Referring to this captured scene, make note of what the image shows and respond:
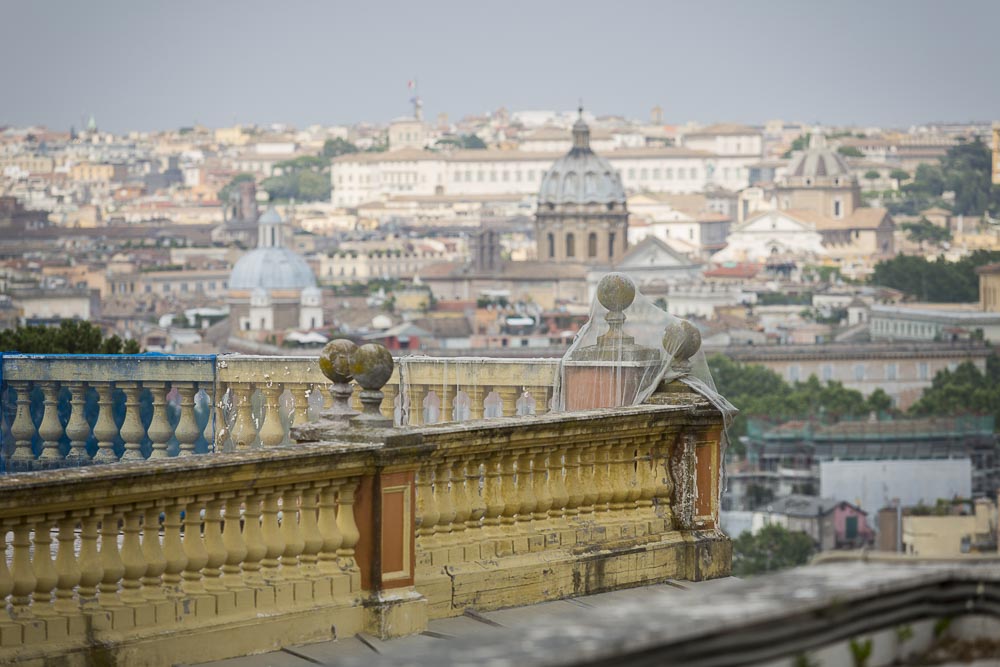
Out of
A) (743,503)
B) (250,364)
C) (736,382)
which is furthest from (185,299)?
(250,364)

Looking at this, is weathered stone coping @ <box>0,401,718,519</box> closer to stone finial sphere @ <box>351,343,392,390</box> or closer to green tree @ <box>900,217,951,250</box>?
stone finial sphere @ <box>351,343,392,390</box>

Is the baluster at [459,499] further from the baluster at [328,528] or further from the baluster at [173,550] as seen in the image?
the baluster at [173,550]

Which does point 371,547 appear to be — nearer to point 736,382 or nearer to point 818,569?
point 818,569

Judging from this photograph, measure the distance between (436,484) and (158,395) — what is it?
2832 mm

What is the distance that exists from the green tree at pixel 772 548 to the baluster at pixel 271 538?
65040mm

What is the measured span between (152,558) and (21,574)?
1.32 ft

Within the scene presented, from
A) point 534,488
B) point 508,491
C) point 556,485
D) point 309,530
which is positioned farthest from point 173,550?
point 556,485

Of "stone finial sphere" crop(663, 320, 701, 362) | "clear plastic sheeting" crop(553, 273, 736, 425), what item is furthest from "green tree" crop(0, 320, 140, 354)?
"stone finial sphere" crop(663, 320, 701, 362)

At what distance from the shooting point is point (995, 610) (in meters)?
4.39

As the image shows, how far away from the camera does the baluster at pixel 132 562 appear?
269 inches

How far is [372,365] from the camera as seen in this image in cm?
763

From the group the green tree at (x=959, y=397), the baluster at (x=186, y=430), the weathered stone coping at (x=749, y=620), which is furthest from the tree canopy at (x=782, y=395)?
the weathered stone coping at (x=749, y=620)

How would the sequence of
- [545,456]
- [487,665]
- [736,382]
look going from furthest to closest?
[736,382] → [545,456] → [487,665]

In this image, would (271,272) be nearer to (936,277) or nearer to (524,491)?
(936,277)
